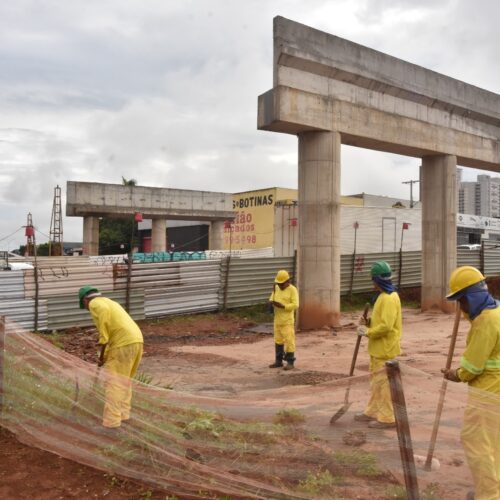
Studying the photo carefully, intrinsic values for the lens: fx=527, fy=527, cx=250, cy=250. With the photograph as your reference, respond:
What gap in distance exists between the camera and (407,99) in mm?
15125

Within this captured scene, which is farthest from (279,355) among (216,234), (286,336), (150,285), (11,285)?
(216,234)

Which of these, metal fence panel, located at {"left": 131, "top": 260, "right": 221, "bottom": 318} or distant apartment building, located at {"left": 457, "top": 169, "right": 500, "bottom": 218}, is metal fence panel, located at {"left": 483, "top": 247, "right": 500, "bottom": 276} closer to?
metal fence panel, located at {"left": 131, "top": 260, "right": 221, "bottom": 318}

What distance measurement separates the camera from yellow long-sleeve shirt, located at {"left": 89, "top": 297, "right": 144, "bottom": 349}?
Answer: 5.15 m

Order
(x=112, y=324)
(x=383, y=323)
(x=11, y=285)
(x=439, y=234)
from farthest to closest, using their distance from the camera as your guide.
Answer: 1. (x=439, y=234)
2. (x=11, y=285)
3. (x=383, y=323)
4. (x=112, y=324)

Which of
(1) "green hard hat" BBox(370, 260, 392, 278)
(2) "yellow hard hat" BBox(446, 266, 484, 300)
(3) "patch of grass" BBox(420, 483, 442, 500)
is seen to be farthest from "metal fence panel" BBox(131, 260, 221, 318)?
(3) "patch of grass" BBox(420, 483, 442, 500)

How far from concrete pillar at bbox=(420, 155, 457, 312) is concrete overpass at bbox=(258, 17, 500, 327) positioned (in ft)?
0.10

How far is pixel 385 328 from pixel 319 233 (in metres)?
7.88

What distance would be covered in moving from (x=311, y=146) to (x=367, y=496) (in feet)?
35.3

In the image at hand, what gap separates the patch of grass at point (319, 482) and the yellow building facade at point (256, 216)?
32732mm

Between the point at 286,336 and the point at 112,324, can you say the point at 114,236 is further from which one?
the point at 112,324

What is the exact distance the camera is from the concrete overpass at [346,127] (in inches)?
493

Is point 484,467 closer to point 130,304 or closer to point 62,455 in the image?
point 62,455

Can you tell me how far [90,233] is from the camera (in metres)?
30.1

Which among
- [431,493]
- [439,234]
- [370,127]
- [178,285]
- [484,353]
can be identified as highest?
[370,127]
